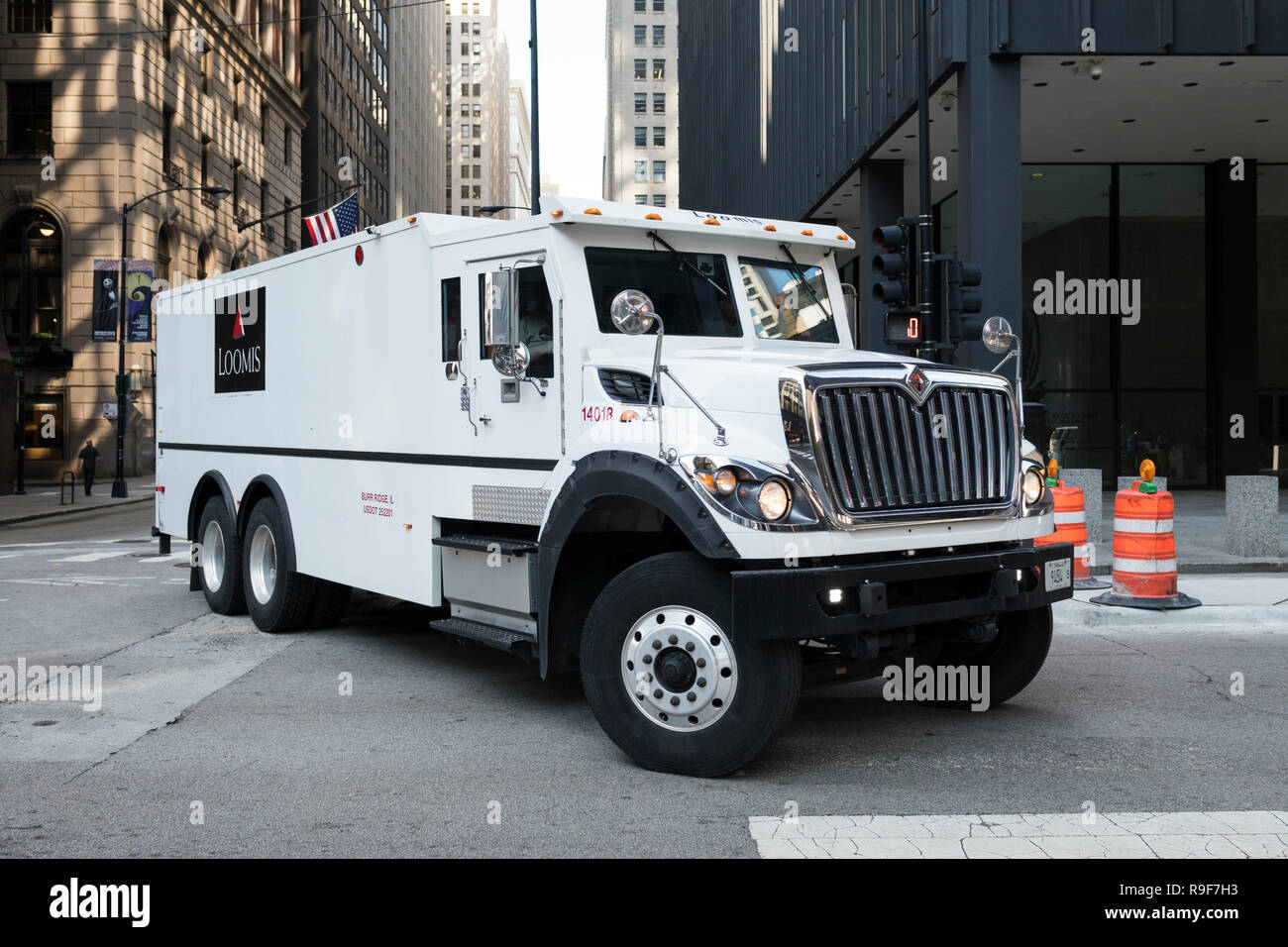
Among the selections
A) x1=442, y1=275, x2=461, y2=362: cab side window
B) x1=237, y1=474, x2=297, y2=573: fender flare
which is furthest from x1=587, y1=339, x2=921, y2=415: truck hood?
x1=237, y1=474, x2=297, y2=573: fender flare

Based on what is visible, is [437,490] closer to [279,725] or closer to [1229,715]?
[279,725]

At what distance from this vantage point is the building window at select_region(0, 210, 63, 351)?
43.7 meters

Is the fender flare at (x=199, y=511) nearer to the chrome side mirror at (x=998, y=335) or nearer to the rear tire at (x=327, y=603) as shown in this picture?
the rear tire at (x=327, y=603)

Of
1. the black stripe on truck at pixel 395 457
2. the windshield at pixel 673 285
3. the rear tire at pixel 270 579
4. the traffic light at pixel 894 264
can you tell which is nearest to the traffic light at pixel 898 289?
the traffic light at pixel 894 264

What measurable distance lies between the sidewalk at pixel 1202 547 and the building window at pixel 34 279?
1483 inches

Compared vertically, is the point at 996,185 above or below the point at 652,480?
above

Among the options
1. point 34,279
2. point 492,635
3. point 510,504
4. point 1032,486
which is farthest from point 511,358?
point 34,279

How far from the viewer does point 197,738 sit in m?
6.62

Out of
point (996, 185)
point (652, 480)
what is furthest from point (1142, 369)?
point (652, 480)

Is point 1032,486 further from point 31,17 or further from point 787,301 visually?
point 31,17

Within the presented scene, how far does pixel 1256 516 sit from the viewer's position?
1388 centimetres

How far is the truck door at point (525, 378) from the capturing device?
6.71 m

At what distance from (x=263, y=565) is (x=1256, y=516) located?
1100 centimetres
